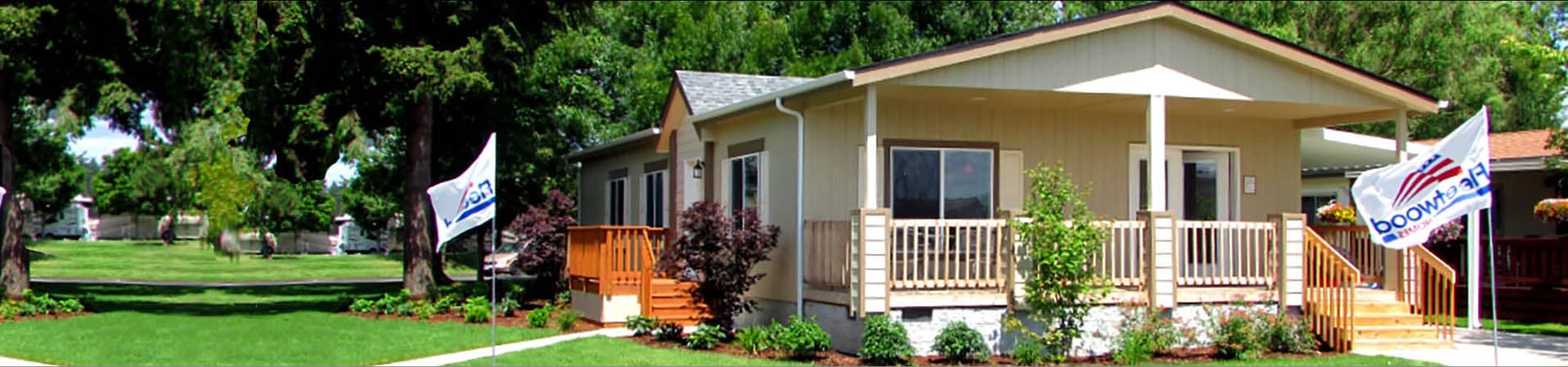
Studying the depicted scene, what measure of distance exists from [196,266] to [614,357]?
55.5ft

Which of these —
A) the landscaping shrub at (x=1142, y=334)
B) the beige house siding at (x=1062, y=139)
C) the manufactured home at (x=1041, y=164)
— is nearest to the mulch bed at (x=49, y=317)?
the manufactured home at (x=1041, y=164)

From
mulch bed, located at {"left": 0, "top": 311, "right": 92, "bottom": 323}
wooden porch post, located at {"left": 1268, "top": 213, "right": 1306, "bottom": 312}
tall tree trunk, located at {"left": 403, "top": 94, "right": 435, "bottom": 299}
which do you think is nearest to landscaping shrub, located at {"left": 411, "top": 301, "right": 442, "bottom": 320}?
tall tree trunk, located at {"left": 403, "top": 94, "right": 435, "bottom": 299}

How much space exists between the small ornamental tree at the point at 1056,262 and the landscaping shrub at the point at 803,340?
1.96 m

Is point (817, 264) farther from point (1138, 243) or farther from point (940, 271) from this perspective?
point (1138, 243)

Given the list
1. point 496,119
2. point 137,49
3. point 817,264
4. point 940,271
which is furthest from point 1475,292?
point 137,49

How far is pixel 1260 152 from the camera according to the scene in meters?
17.1

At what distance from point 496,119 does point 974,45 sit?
14.5m

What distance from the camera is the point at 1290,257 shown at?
47.7 feet

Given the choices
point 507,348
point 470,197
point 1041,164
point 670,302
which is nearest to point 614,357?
point 507,348

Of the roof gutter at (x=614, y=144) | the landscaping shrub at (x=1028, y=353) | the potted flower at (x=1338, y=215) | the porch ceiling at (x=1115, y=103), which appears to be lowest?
the landscaping shrub at (x=1028, y=353)

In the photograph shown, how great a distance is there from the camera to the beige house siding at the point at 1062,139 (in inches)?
592

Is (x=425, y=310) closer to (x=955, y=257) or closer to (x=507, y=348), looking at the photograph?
(x=507, y=348)

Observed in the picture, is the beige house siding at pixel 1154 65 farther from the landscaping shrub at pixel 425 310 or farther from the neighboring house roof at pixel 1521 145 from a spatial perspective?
the landscaping shrub at pixel 425 310

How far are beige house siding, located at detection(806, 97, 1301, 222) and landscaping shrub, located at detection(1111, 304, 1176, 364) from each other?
2.54 m
